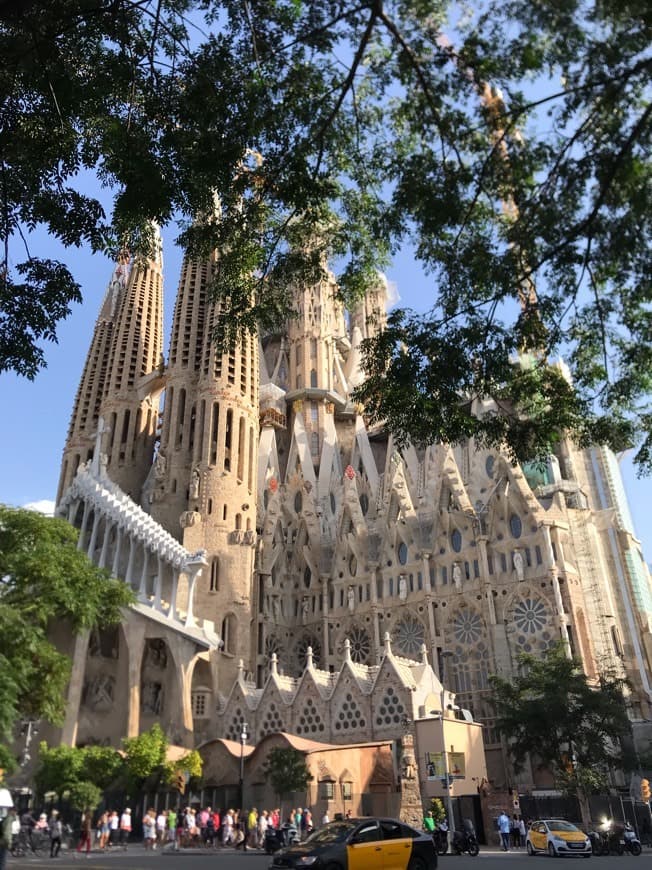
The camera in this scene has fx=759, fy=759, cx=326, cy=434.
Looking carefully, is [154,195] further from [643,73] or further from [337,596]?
[337,596]

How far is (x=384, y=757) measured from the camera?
88.4 ft

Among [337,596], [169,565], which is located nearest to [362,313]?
[337,596]

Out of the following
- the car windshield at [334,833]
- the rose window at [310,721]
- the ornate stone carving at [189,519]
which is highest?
the ornate stone carving at [189,519]

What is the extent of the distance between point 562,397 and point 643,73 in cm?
545

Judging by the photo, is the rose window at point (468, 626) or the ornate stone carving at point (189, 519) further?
the ornate stone carving at point (189, 519)

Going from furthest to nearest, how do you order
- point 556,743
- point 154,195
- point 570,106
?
point 556,743
point 154,195
point 570,106

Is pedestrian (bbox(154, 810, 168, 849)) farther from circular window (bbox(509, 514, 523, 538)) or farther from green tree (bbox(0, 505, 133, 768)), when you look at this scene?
circular window (bbox(509, 514, 523, 538))

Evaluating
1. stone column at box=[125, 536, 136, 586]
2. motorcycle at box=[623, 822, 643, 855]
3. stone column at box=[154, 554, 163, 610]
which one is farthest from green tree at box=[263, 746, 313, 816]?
stone column at box=[125, 536, 136, 586]

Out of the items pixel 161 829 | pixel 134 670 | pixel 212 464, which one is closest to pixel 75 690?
pixel 134 670

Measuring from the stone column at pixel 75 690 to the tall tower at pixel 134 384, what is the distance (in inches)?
611

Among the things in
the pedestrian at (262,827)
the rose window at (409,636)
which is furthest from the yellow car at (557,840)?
the rose window at (409,636)

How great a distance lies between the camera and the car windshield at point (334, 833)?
11458 mm

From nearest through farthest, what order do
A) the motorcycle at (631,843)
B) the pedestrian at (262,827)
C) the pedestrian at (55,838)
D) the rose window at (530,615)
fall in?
the pedestrian at (55,838)
the motorcycle at (631,843)
the pedestrian at (262,827)
the rose window at (530,615)

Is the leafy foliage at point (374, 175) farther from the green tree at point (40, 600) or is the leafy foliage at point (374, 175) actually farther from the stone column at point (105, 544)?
the stone column at point (105, 544)
